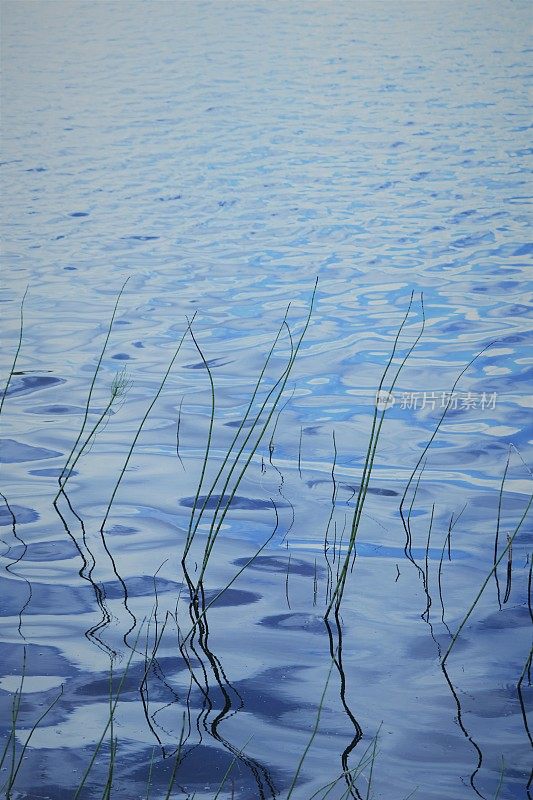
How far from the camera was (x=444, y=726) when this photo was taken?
6.23 ft

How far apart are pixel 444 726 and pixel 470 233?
4.72 meters

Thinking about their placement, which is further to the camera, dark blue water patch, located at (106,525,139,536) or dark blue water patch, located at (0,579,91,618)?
dark blue water patch, located at (106,525,139,536)

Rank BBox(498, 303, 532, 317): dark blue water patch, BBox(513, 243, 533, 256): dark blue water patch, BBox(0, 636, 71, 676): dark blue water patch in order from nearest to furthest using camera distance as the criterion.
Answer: BBox(0, 636, 71, 676): dark blue water patch < BBox(498, 303, 532, 317): dark blue water patch < BBox(513, 243, 533, 256): dark blue water patch

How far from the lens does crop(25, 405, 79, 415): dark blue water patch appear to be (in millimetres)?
3670

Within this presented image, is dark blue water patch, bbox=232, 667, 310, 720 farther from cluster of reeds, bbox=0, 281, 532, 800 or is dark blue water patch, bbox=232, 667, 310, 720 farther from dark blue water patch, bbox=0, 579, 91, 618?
dark blue water patch, bbox=0, 579, 91, 618

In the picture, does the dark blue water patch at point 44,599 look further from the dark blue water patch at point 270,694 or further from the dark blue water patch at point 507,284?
the dark blue water patch at point 507,284

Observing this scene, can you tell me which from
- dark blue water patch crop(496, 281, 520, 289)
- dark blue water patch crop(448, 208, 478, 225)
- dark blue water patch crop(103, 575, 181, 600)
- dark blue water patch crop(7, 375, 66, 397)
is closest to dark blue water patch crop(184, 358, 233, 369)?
dark blue water patch crop(7, 375, 66, 397)

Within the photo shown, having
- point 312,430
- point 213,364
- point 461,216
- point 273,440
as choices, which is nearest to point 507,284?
point 461,216

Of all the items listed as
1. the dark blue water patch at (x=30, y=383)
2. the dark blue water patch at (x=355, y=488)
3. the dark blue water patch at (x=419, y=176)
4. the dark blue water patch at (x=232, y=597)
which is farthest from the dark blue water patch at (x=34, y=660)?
the dark blue water patch at (x=419, y=176)

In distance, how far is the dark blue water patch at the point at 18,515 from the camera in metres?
2.75

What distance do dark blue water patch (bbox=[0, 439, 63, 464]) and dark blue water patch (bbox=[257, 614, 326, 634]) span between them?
47.4 inches

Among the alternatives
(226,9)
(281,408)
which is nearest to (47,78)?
(226,9)

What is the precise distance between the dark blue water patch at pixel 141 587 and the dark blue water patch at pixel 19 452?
2.91 ft

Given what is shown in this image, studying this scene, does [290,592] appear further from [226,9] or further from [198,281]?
[226,9]
